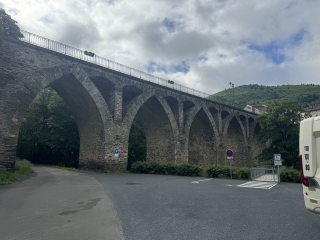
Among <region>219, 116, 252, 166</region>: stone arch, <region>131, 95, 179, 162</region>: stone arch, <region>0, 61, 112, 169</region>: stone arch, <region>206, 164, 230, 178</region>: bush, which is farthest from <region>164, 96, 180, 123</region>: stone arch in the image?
<region>219, 116, 252, 166</region>: stone arch

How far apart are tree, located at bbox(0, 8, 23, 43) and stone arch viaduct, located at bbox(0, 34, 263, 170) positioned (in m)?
0.54

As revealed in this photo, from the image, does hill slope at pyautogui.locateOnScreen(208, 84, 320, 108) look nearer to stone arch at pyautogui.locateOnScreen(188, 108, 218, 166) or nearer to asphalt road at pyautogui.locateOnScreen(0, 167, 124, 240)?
stone arch at pyautogui.locateOnScreen(188, 108, 218, 166)

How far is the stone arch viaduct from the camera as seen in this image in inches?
624

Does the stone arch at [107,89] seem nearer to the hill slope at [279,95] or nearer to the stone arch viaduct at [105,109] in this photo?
the stone arch viaduct at [105,109]

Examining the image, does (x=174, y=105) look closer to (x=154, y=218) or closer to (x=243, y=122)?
(x=243, y=122)

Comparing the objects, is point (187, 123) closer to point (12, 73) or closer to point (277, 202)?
point (12, 73)

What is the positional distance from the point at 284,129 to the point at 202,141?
405 inches

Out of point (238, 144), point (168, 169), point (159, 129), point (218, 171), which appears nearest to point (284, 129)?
point (238, 144)

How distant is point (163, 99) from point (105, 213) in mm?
20449

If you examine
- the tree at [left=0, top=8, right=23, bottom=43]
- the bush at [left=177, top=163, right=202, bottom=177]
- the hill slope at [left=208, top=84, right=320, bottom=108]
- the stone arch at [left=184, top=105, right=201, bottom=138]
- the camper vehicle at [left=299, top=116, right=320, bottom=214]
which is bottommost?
the bush at [left=177, top=163, right=202, bottom=177]

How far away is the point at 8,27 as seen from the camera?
15.9 m

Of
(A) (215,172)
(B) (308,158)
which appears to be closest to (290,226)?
(B) (308,158)

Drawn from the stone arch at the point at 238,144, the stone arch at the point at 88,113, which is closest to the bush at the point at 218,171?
the stone arch at the point at 88,113

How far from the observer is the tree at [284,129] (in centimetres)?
2911
